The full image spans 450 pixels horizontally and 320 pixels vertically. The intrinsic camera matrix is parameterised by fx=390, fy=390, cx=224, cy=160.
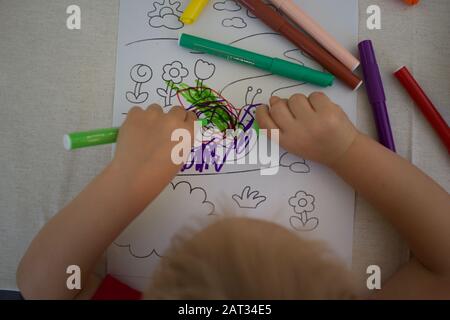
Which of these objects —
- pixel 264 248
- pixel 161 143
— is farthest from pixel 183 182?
pixel 264 248

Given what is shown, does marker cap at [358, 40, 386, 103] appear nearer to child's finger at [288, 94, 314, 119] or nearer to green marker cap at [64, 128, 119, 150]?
child's finger at [288, 94, 314, 119]

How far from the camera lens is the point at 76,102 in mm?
422

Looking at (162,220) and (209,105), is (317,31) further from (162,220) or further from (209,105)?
(162,220)

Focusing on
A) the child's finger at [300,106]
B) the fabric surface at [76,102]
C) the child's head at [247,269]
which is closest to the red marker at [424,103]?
the fabric surface at [76,102]

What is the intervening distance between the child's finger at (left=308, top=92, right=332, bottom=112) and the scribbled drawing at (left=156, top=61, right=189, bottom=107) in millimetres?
Result: 136

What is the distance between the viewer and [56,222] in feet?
1.20

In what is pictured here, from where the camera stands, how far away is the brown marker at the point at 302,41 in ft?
1.35

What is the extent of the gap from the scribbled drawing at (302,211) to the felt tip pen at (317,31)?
0.48 feet

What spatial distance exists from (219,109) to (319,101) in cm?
10

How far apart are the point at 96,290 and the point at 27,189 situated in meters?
0.13

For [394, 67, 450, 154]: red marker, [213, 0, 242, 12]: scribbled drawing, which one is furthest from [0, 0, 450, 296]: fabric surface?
[213, 0, 242, 12]: scribbled drawing

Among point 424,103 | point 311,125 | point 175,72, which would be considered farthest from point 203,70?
point 424,103

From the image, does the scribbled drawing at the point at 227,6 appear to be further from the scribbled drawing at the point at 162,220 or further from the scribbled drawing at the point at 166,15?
the scribbled drawing at the point at 162,220

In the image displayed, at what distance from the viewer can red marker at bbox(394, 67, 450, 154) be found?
407 mm
